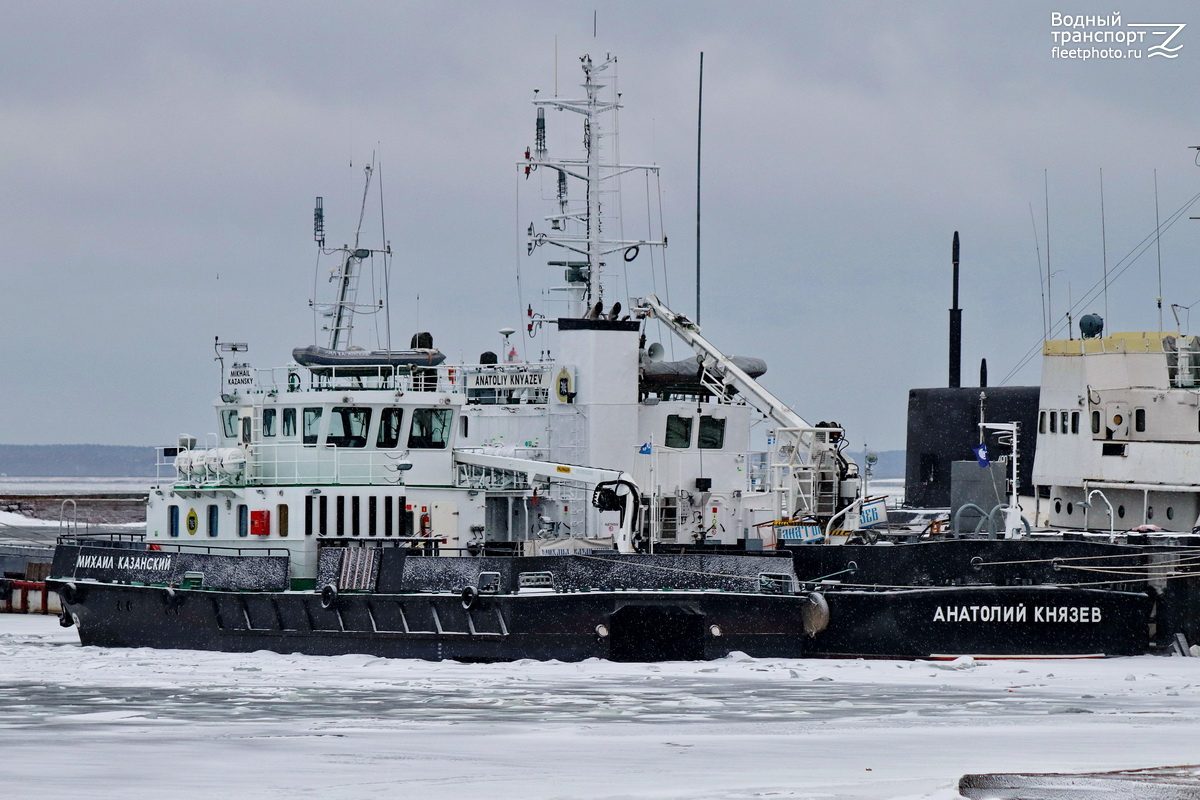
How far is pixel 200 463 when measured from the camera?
83.3 feet

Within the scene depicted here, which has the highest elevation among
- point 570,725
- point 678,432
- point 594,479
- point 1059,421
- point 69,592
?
point 1059,421

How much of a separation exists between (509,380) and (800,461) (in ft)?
16.8

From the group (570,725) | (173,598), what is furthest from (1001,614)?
(173,598)

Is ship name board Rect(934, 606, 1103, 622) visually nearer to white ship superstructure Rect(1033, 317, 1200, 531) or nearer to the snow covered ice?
the snow covered ice

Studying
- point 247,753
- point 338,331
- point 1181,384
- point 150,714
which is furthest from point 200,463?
point 1181,384

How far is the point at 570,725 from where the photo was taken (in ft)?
50.5

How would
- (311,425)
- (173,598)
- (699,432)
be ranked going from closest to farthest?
(173,598) → (311,425) → (699,432)

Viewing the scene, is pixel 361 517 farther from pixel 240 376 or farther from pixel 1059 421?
pixel 1059 421

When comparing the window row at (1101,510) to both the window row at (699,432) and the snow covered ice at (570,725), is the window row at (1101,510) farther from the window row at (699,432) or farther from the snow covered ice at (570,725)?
the snow covered ice at (570,725)

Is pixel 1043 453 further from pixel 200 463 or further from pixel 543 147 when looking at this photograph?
pixel 200 463

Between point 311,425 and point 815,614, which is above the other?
point 311,425

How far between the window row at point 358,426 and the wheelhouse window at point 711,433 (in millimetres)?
4733

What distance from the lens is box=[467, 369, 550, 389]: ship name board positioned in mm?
29125

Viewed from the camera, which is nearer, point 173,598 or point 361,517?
point 173,598
